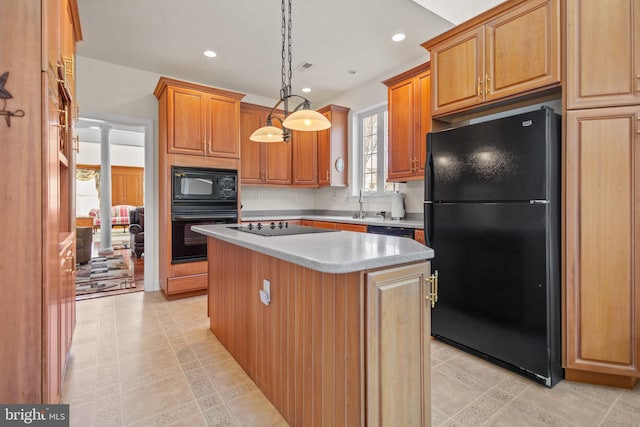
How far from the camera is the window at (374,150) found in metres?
4.30

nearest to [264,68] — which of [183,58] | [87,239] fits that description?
[183,58]

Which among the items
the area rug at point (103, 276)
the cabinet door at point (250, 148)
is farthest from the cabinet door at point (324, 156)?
the area rug at point (103, 276)

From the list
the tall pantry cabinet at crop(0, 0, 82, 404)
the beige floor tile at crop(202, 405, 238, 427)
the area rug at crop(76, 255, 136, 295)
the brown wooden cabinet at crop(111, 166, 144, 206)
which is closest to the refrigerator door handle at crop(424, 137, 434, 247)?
the beige floor tile at crop(202, 405, 238, 427)

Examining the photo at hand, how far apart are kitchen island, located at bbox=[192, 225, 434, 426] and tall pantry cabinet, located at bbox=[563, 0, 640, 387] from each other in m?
1.17

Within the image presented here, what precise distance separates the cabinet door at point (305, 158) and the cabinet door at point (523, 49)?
9.38ft

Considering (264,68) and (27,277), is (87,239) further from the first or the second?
(27,277)

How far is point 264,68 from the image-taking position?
3900 mm

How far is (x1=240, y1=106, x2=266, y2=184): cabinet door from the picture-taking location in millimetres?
4453

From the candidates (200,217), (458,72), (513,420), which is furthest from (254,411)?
(458,72)

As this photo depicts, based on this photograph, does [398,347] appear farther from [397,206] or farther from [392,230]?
[397,206]

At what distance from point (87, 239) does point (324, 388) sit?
222 inches

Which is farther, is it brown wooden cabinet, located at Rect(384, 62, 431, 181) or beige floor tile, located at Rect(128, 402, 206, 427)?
brown wooden cabinet, located at Rect(384, 62, 431, 181)

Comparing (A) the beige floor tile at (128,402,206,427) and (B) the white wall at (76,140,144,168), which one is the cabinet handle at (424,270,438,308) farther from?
(B) the white wall at (76,140,144,168)

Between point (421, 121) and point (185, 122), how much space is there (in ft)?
8.56
